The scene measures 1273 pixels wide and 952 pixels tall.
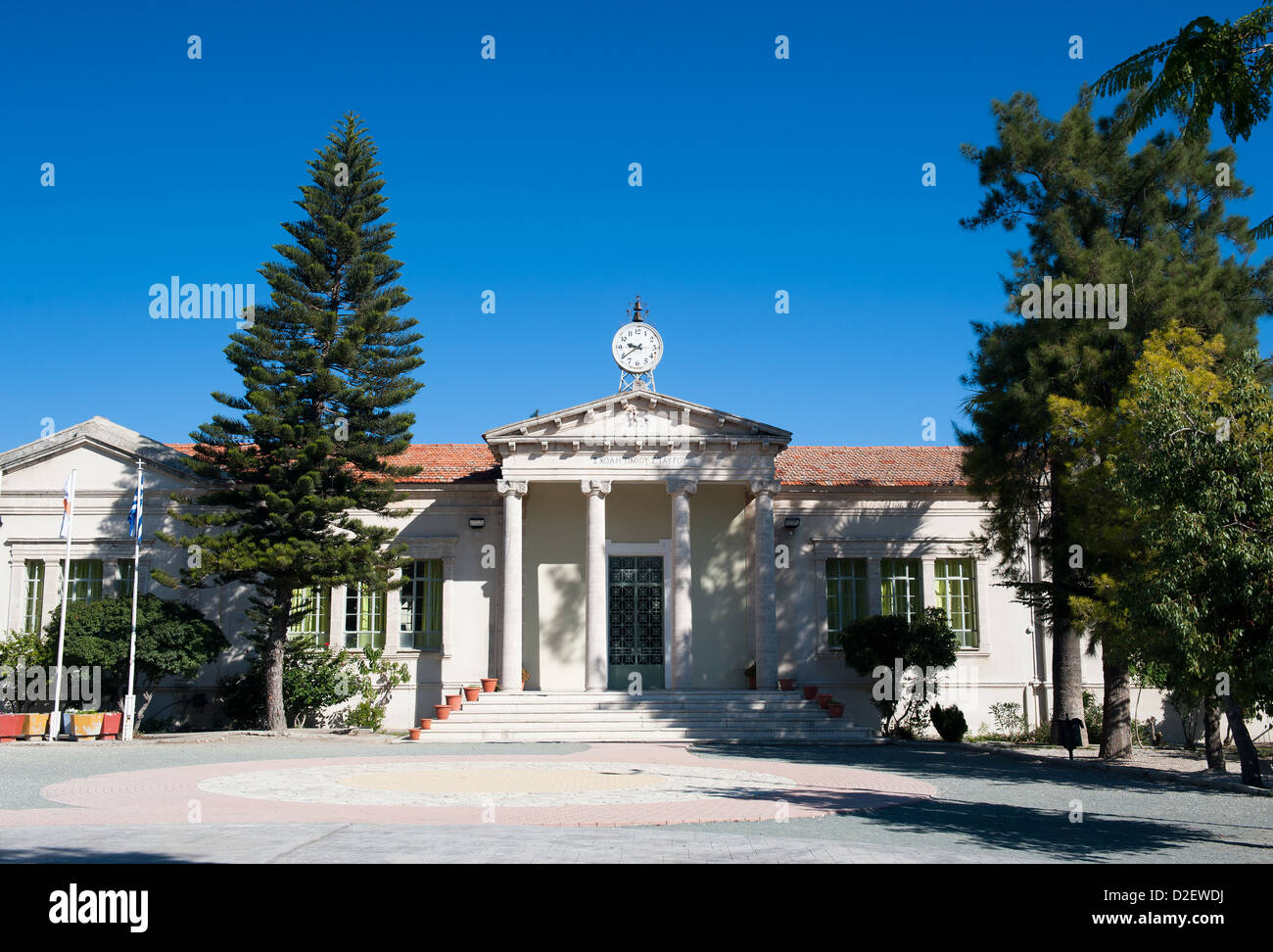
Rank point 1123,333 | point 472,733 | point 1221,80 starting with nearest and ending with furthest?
point 1221,80
point 1123,333
point 472,733

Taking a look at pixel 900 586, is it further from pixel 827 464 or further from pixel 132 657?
pixel 132 657

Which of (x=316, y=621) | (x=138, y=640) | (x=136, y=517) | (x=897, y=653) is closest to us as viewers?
(x=138, y=640)

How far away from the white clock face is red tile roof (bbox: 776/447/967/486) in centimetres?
429

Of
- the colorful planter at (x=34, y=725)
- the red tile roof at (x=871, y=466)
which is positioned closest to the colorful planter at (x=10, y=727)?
the colorful planter at (x=34, y=725)

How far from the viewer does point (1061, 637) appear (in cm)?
1912

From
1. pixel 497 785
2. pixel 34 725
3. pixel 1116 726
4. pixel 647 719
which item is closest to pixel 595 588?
pixel 647 719

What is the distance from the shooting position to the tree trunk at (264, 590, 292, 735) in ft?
69.4

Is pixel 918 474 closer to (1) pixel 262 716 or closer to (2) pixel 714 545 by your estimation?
(2) pixel 714 545

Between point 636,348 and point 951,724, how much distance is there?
11.1 metres

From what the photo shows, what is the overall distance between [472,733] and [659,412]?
804cm

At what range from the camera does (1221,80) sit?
21.5ft

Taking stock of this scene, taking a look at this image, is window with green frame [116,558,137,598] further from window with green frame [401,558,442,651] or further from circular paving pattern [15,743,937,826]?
circular paving pattern [15,743,937,826]

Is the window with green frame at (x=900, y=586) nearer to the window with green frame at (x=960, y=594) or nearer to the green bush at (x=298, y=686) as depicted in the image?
the window with green frame at (x=960, y=594)
